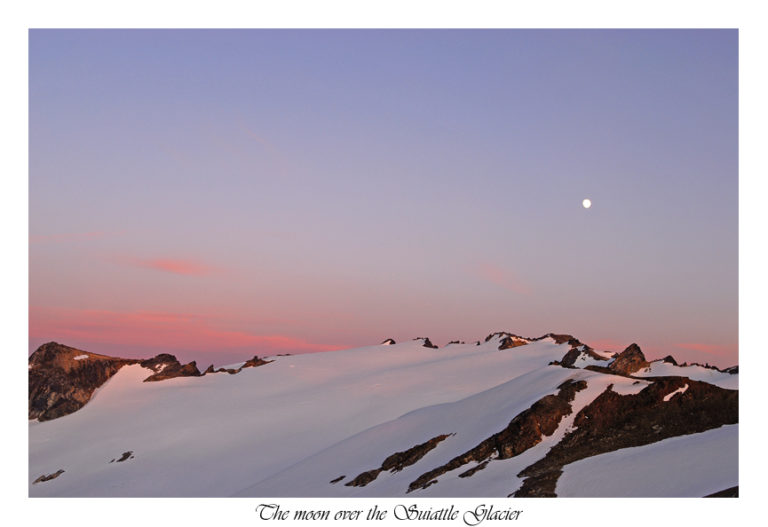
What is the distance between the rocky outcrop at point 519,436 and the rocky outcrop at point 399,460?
4.94 meters

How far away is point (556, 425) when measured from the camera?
1884 inches

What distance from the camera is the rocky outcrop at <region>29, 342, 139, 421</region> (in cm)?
10506

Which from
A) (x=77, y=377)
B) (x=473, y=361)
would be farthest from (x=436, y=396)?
(x=77, y=377)

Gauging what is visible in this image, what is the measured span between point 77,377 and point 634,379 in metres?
90.8

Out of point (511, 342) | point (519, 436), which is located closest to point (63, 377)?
point (511, 342)

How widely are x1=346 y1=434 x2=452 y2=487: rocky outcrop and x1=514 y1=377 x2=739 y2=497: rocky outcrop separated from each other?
11.9m

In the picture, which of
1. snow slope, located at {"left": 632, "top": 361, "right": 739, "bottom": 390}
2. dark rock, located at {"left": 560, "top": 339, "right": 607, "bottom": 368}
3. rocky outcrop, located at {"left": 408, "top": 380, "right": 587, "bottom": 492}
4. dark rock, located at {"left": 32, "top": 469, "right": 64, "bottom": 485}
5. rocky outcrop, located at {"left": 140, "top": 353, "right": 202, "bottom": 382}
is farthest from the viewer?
rocky outcrop, located at {"left": 140, "top": 353, "right": 202, "bottom": 382}

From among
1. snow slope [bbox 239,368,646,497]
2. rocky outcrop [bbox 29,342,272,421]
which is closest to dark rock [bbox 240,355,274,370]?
rocky outcrop [bbox 29,342,272,421]

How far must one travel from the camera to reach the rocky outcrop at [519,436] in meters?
46.8

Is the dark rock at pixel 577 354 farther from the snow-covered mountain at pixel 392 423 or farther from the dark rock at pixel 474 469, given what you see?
the dark rock at pixel 474 469

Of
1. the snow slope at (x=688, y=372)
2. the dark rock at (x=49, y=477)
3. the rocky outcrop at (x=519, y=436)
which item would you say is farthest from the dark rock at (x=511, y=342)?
the dark rock at (x=49, y=477)

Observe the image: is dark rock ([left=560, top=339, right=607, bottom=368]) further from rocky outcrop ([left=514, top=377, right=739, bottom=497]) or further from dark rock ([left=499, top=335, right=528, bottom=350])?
rocky outcrop ([left=514, top=377, right=739, bottom=497])

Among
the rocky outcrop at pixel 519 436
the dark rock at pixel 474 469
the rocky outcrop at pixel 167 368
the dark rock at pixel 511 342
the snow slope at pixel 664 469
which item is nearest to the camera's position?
the snow slope at pixel 664 469
